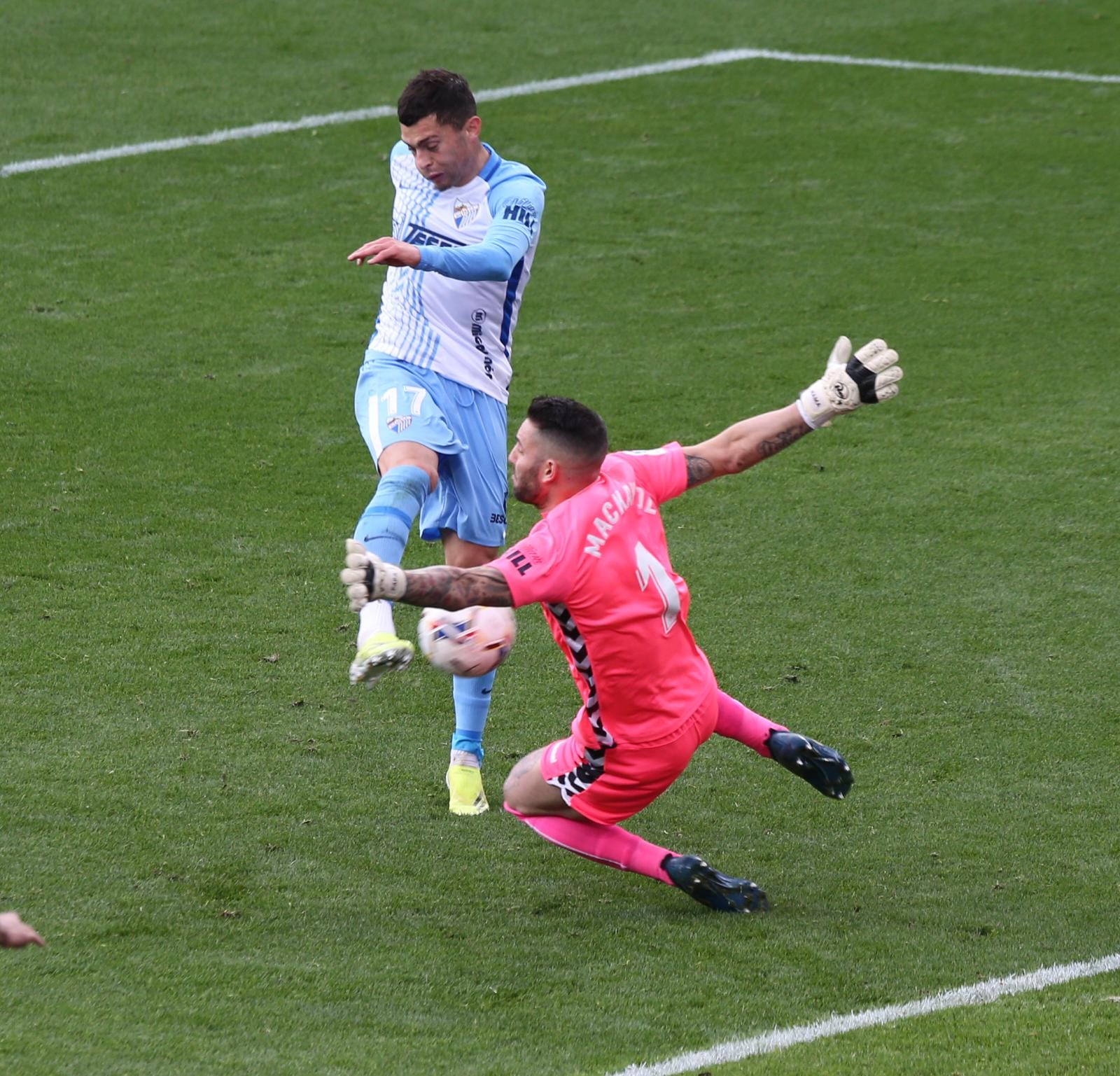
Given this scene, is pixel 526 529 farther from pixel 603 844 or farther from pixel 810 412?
pixel 810 412

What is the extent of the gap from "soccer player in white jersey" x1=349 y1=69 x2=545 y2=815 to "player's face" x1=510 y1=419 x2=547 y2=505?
78 centimetres

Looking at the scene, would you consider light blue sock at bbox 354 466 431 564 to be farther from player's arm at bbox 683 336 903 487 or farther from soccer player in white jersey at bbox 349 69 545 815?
player's arm at bbox 683 336 903 487

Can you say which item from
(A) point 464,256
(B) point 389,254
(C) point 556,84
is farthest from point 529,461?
(C) point 556,84

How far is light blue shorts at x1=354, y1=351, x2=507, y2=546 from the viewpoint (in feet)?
20.5

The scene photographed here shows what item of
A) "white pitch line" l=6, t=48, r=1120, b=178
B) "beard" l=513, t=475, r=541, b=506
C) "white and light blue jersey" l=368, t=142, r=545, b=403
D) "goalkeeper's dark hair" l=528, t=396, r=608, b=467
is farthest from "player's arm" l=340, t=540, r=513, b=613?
"white pitch line" l=6, t=48, r=1120, b=178

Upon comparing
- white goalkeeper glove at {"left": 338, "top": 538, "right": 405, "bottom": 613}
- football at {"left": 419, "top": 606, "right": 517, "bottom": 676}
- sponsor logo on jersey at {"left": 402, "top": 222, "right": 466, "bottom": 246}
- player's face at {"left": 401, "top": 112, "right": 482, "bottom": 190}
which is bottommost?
football at {"left": 419, "top": 606, "right": 517, "bottom": 676}

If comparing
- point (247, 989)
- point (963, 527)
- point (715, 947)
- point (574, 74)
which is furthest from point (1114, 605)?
point (574, 74)

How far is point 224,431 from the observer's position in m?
9.95

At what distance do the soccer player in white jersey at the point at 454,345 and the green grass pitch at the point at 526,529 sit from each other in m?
0.82

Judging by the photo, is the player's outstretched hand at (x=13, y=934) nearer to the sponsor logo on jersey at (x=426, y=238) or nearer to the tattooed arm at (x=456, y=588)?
the tattooed arm at (x=456, y=588)

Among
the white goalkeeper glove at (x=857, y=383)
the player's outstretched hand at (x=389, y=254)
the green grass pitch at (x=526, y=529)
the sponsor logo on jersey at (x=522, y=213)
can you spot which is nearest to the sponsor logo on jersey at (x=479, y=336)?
the sponsor logo on jersey at (x=522, y=213)

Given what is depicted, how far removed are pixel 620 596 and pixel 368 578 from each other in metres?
0.84

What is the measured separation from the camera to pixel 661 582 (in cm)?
520

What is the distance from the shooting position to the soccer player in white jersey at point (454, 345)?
6.16 meters
